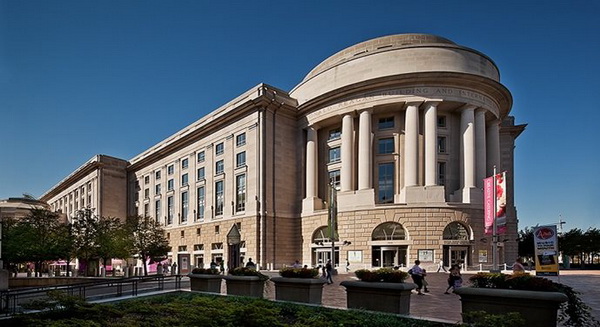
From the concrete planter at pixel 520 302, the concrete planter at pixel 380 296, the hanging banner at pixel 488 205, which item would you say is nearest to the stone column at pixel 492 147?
the hanging banner at pixel 488 205

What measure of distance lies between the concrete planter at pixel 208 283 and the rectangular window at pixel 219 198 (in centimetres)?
3170

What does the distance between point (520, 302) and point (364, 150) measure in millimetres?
32351

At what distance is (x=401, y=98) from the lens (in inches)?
1597

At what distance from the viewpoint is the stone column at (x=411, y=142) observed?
39.8 meters

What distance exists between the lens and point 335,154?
1826 inches

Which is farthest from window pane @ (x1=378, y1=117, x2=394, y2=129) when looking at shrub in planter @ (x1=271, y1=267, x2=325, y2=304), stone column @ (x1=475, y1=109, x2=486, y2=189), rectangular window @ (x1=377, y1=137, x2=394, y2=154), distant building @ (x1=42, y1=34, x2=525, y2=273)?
shrub in planter @ (x1=271, y1=267, x2=325, y2=304)

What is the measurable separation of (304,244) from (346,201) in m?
7.50

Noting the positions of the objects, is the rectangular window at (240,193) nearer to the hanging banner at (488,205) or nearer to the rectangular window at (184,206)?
the rectangular window at (184,206)

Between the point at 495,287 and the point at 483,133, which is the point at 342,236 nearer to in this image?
the point at 483,133

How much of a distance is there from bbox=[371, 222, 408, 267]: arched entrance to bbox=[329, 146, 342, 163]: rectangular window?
944 cm

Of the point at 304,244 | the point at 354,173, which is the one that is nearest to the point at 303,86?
the point at 354,173

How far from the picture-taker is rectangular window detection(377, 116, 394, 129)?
43.1 meters

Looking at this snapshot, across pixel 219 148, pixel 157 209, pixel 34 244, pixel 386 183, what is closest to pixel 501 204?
pixel 386 183

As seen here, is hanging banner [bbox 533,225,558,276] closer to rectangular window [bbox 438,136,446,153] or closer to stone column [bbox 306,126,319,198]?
rectangular window [bbox 438,136,446,153]
